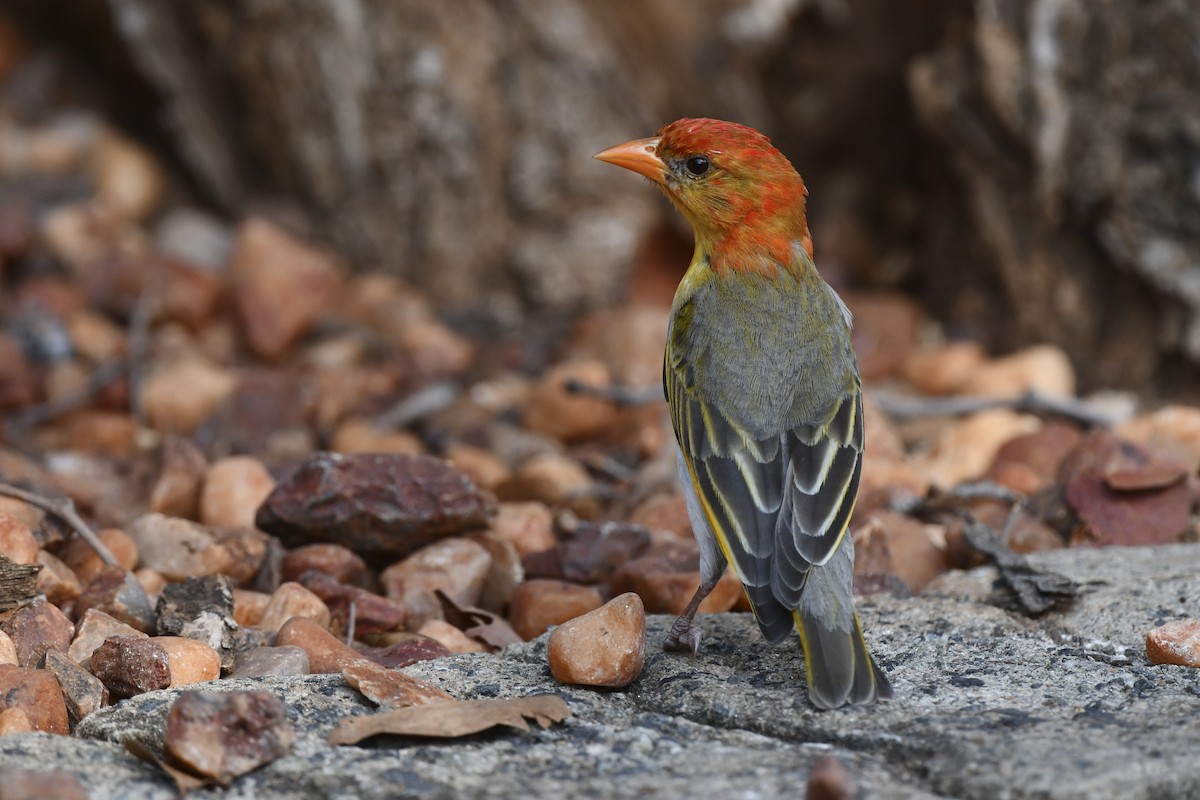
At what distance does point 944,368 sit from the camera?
6.70 meters

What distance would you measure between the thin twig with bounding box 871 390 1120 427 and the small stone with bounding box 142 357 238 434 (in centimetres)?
289

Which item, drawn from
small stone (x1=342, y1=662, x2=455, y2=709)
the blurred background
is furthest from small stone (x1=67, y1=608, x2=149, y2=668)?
the blurred background

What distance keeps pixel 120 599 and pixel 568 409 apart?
2.63 m

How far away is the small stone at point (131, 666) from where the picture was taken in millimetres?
3260

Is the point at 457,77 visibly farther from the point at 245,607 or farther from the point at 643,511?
the point at 245,607

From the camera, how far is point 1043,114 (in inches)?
251

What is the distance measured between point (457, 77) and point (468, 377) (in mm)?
1587

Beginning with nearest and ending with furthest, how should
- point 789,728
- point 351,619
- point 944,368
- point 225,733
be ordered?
point 225,733 → point 789,728 → point 351,619 → point 944,368

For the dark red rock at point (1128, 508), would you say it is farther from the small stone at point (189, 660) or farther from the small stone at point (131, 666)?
the small stone at point (131, 666)

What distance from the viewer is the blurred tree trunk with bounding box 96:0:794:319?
700 cm

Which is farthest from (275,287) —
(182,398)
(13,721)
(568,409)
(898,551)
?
(13,721)

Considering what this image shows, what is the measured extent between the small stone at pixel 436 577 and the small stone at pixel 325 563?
0.11 m

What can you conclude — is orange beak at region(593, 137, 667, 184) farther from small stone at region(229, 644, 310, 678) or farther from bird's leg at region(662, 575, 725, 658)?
small stone at region(229, 644, 310, 678)

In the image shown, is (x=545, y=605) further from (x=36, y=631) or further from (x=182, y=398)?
(x=182, y=398)
